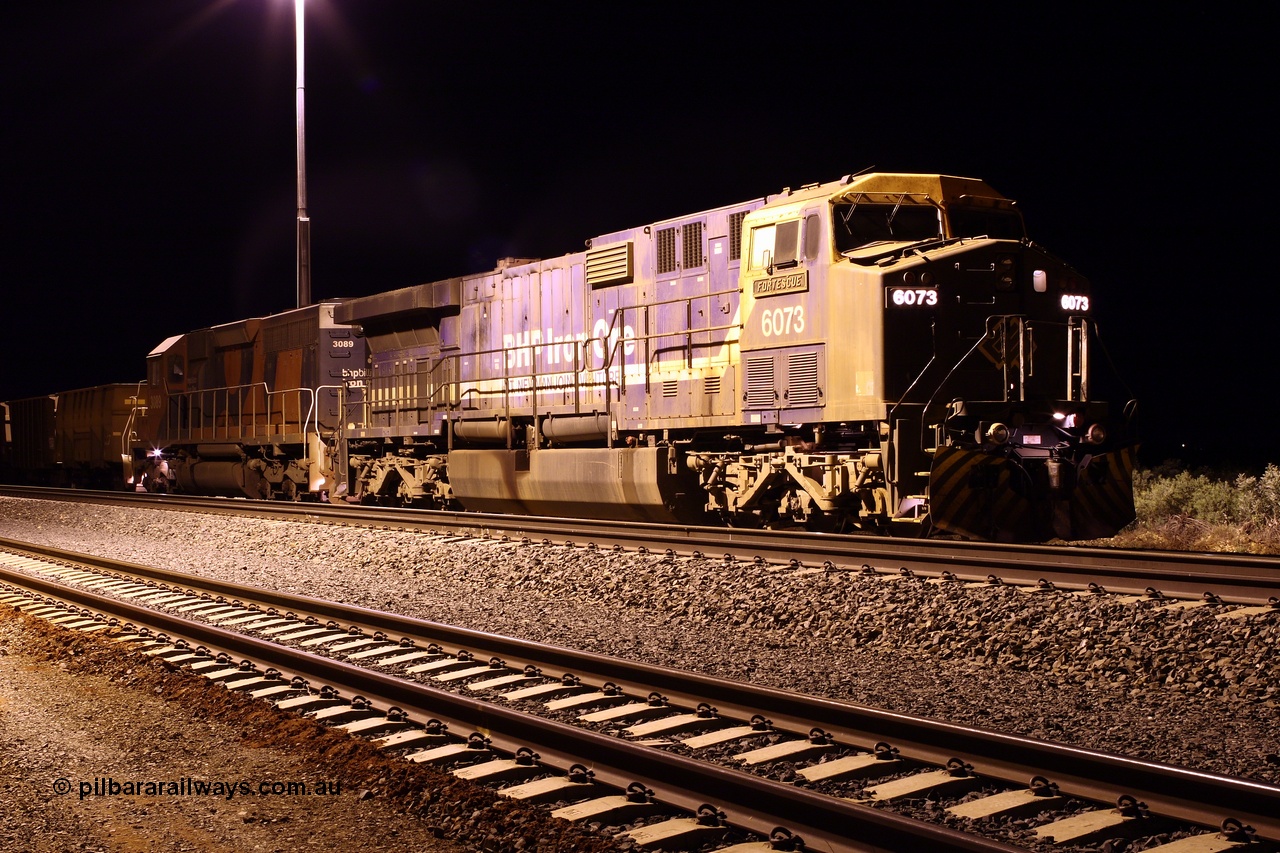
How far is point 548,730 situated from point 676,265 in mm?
8725

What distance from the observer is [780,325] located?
11.4 metres

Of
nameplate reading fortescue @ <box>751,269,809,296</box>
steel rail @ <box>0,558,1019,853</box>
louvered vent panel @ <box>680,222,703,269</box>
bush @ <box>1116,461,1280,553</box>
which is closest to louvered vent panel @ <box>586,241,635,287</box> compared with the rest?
louvered vent panel @ <box>680,222,703,269</box>

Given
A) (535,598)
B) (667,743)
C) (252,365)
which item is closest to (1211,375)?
(252,365)

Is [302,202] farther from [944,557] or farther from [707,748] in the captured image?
[707,748]

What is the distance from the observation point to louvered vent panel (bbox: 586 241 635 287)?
13.6 m

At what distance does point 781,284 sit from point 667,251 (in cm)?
214

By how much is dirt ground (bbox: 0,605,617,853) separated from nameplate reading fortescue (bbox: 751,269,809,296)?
6732 mm

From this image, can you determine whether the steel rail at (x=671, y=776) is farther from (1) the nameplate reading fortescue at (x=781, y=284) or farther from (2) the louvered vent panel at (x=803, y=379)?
(1) the nameplate reading fortescue at (x=781, y=284)

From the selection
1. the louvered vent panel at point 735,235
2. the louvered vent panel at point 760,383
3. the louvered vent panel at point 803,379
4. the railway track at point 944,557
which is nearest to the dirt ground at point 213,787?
the railway track at point 944,557

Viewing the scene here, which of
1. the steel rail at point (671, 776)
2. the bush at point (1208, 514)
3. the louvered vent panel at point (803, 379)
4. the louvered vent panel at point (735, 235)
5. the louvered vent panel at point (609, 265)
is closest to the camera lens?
the steel rail at point (671, 776)

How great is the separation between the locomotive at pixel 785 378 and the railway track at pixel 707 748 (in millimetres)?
4674

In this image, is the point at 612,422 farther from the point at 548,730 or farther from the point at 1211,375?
the point at 1211,375

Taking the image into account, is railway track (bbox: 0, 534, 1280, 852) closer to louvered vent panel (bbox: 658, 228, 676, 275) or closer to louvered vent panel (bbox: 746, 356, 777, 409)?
louvered vent panel (bbox: 746, 356, 777, 409)

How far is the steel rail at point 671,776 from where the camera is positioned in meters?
3.58
